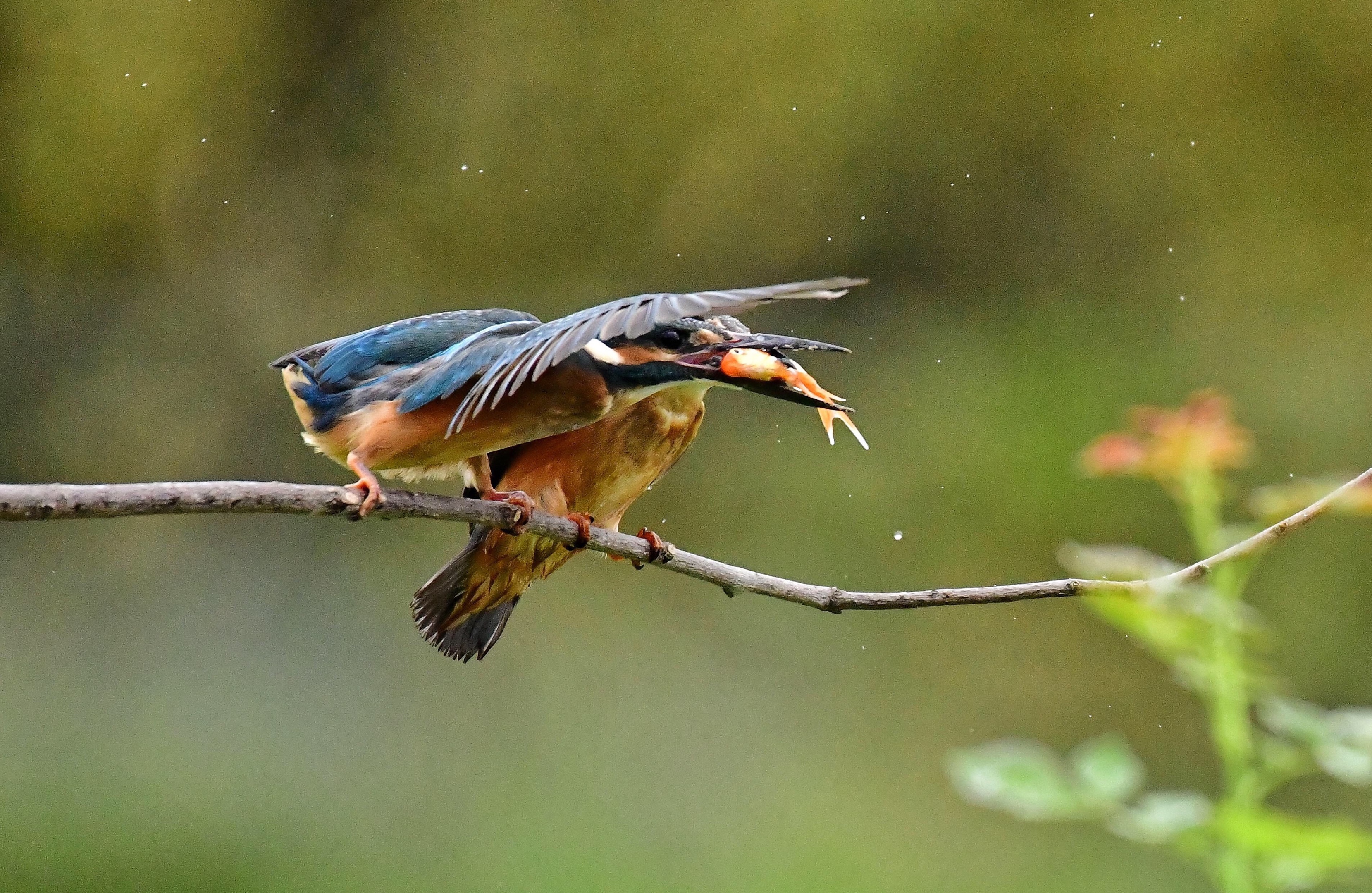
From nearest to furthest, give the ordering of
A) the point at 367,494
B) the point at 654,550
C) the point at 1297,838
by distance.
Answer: the point at 1297,838 → the point at 367,494 → the point at 654,550

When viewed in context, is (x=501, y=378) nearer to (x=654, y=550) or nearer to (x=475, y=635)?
(x=654, y=550)

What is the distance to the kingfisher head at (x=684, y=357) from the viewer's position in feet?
3.63

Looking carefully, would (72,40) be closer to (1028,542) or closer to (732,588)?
(1028,542)

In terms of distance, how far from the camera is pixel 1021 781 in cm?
99

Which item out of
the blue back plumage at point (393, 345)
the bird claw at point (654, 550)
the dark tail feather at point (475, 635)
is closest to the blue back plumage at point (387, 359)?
the blue back plumage at point (393, 345)

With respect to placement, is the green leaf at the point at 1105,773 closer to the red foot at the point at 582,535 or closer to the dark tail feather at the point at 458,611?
the red foot at the point at 582,535

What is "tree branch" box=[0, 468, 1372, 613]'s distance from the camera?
78 centimetres

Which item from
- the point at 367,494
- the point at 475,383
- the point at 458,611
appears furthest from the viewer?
the point at 458,611

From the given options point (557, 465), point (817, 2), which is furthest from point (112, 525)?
point (557, 465)

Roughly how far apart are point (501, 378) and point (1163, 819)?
58cm

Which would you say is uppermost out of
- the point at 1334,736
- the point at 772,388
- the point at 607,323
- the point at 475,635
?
the point at 607,323

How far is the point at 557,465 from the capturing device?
4.95ft

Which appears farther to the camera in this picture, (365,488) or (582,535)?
(582,535)

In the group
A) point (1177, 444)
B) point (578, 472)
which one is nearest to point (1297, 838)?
point (1177, 444)
